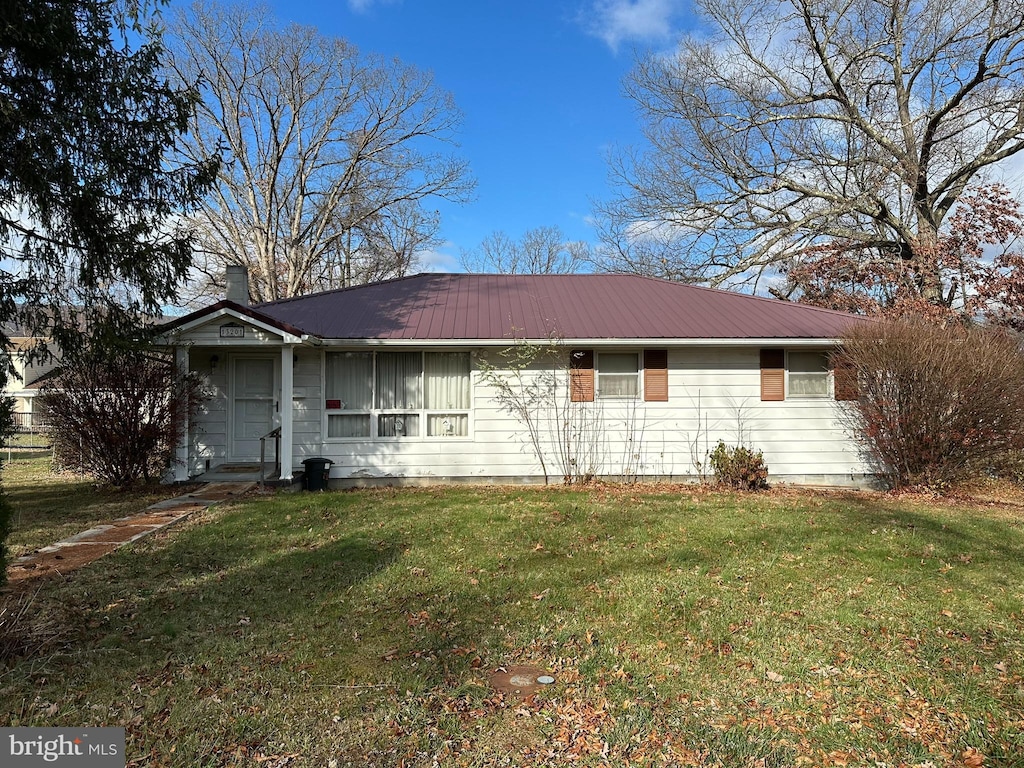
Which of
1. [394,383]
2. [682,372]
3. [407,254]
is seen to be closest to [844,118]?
[682,372]

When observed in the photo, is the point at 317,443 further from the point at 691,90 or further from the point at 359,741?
the point at 691,90

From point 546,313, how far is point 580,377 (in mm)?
1557

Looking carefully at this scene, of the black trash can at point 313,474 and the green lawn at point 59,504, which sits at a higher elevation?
the black trash can at point 313,474

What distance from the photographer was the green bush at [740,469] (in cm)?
1005

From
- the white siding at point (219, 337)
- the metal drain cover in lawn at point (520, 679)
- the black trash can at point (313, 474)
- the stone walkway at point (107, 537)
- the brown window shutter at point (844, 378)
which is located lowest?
the metal drain cover in lawn at point (520, 679)

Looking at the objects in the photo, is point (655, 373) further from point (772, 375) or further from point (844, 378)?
point (844, 378)

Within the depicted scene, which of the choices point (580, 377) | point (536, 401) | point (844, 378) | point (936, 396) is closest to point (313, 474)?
point (536, 401)

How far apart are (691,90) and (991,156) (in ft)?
27.0

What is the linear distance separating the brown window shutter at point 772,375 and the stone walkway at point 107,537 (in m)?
9.24

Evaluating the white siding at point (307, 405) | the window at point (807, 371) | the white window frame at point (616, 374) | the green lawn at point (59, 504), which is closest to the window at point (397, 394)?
the white siding at point (307, 405)

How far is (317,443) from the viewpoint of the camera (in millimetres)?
10352

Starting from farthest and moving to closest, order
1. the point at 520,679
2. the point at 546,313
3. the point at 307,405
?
the point at 546,313 → the point at 307,405 → the point at 520,679

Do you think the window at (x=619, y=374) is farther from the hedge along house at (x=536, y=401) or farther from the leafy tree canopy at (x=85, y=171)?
the leafy tree canopy at (x=85, y=171)

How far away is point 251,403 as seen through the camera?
10891 mm
